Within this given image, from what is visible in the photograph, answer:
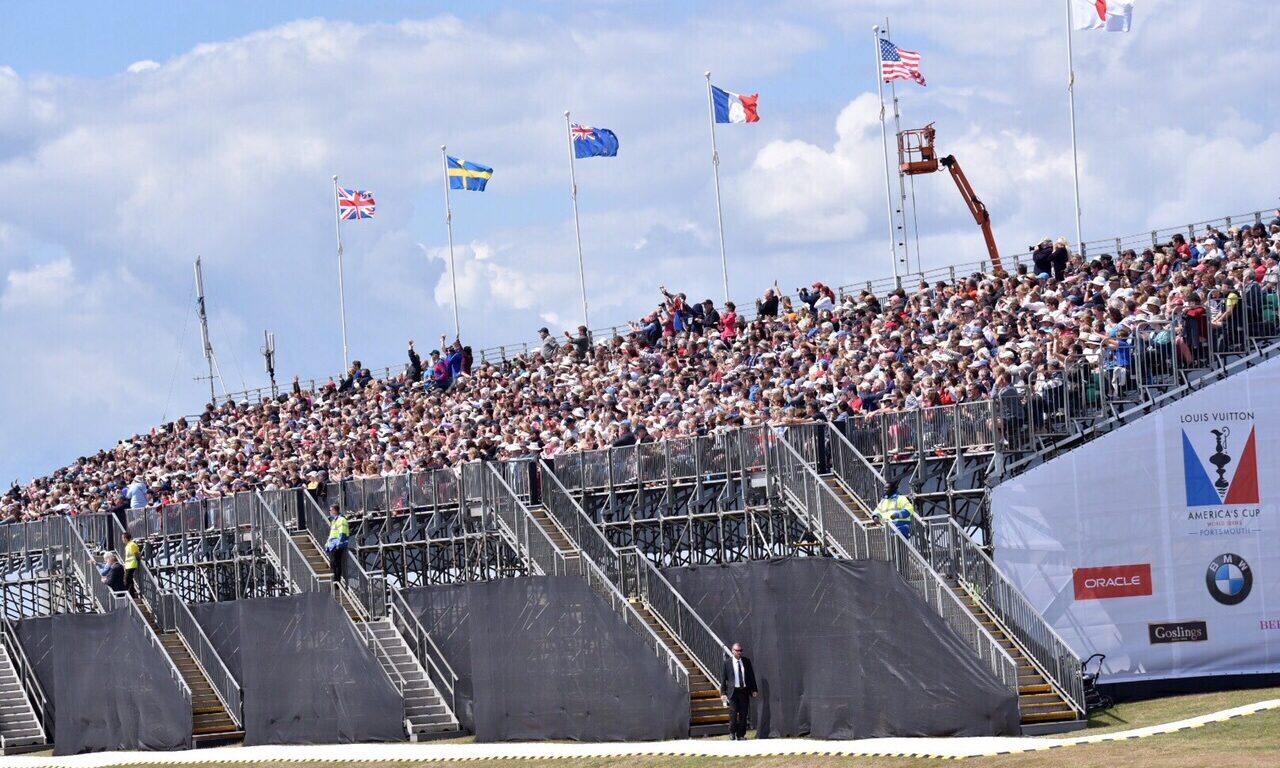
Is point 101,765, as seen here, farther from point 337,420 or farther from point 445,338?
point 445,338

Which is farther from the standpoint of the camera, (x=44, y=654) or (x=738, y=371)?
(x=44, y=654)

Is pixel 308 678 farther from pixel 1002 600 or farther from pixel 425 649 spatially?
pixel 1002 600

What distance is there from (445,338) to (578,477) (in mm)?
20809

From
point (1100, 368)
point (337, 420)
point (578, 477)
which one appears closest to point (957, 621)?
point (1100, 368)

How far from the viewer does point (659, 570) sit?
33688 millimetres

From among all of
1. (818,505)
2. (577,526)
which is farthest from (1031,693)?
(577,526)

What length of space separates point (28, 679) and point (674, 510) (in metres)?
15.6

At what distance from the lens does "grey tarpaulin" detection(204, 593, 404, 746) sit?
122 feet

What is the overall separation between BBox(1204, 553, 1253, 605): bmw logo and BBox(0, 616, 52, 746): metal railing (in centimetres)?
2383

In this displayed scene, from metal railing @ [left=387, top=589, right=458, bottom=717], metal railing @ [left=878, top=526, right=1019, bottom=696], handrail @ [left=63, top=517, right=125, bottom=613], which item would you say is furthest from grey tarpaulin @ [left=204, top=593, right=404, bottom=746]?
metal railing @ [left=878, top=526, right=1019, bottom=696]

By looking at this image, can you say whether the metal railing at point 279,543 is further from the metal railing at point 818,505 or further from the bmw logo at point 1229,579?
the bmw logo at point 1229,579

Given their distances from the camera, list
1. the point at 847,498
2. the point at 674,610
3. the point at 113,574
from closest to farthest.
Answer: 1. the point at 847,498
2. the point at 674,610
3. the point at 113,574

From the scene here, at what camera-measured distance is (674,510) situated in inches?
1436

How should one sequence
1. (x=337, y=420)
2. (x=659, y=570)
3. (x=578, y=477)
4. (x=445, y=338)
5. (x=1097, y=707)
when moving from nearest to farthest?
(x=1097, y=707), (x=659, y=570), (x=578, y=477), (x=337, y=420), (x=445, y=338)
